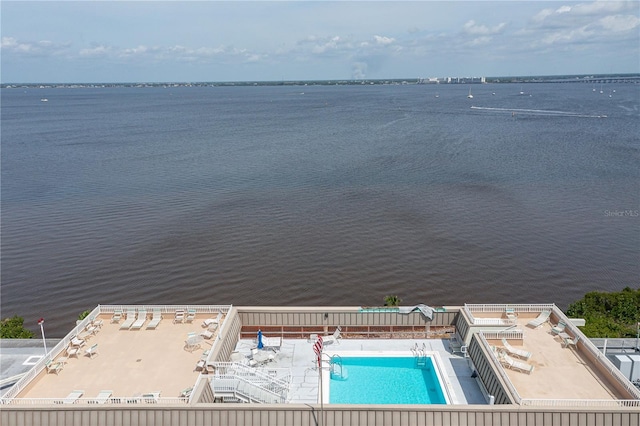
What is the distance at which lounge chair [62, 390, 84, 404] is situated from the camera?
17250mm

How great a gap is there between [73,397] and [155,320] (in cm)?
573

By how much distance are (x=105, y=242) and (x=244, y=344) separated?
30.5 meters

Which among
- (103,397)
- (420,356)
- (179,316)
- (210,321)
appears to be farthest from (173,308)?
(420,356)

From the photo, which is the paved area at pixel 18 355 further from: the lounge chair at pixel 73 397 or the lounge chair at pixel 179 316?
the lounge chair at pixel 179 316

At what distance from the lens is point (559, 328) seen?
70.8 feet

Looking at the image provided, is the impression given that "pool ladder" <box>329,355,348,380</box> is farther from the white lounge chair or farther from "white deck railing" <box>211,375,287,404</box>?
the white lounge chair

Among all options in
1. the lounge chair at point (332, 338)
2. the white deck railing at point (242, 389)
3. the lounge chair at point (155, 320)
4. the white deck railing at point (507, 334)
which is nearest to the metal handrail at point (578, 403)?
the white deck railing at point (507, 334)

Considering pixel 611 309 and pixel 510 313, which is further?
pixel 611 309

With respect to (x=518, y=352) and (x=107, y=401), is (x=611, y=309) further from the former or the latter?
(x=107, y=401)

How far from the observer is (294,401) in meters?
18.5

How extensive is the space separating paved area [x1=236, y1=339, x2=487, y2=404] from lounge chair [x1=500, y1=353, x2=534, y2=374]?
1.47 meters

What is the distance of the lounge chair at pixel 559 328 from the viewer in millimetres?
21422

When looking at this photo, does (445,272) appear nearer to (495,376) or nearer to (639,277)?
(639,277)

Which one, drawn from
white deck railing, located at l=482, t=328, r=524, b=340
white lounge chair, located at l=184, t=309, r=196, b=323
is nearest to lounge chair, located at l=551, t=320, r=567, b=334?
white deck railing, located at l=482, t=328, r=524, b=340
